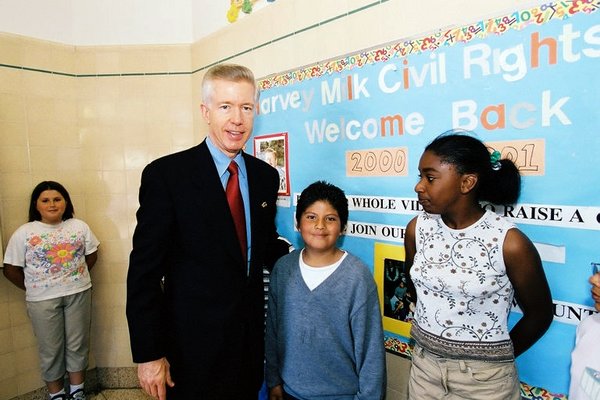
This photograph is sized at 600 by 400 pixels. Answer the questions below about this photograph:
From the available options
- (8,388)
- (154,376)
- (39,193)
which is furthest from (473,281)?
(8,388)

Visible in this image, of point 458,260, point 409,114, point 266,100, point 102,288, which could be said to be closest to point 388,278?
point 458,260

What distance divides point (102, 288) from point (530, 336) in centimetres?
298

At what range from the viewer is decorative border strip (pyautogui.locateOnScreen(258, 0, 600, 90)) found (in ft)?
3.88

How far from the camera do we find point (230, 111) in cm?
144

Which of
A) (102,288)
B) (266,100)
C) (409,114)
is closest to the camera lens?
(409,114)

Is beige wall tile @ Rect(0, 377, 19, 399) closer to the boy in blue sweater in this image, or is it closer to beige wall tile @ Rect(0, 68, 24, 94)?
beige wall tile @ Rect(0, 68, 24, 94)

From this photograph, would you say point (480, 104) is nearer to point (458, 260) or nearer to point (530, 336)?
point (458, 260)

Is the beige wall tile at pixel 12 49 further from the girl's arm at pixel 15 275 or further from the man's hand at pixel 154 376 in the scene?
the man's hand at pixel 154 376

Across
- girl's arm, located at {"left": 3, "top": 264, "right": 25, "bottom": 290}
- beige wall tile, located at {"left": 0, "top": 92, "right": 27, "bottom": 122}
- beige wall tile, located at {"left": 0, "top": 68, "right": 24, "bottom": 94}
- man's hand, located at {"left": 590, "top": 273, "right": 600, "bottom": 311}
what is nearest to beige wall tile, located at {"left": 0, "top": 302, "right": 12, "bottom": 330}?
girl's arm, located at {"left": 3, "top": 264, "right": 25, "bottom": 290}

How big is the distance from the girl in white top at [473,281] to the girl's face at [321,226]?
37cm

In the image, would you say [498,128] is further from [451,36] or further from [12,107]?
[12,107]

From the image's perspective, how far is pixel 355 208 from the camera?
73.2 inches

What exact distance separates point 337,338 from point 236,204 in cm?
61

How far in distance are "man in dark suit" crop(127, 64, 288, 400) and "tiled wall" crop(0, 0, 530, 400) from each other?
1.03 meters
